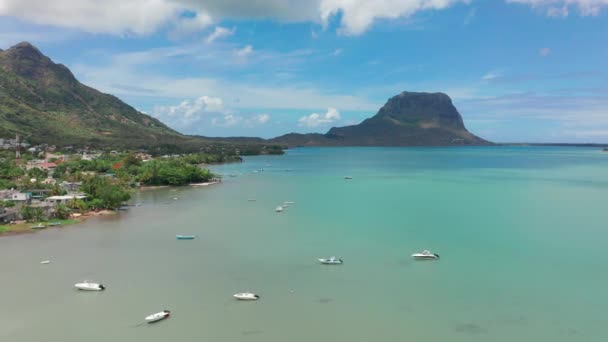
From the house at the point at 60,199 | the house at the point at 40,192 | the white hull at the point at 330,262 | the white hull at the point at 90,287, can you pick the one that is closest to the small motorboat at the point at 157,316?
the white hull at the point at 90,287

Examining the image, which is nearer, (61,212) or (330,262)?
(330,262)

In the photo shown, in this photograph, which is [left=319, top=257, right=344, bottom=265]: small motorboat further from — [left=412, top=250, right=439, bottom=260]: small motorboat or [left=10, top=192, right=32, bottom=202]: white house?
[left=10, top=192, right=32, bottom=202]: white house

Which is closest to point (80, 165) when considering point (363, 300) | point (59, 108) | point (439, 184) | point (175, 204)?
point (175, 204)

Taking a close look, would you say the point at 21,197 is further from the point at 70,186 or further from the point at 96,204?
the point at 70,186

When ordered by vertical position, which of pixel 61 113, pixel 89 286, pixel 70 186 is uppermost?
pixel 61 113

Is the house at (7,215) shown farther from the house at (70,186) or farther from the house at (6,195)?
the house at (70,186)

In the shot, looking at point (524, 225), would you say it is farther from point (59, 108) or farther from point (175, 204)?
point (59, 108)

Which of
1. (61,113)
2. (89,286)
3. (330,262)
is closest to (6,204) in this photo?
(89,286)
